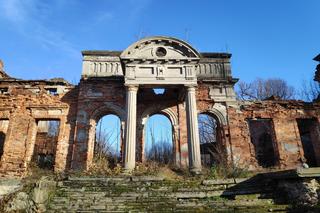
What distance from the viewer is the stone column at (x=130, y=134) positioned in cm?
1226

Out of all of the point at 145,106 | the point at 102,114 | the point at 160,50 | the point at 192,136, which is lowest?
the point at 192,136

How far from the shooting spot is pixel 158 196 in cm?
798

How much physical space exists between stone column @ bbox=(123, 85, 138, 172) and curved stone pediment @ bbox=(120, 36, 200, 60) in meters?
1.92

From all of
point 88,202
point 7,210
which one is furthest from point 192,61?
point 7,210

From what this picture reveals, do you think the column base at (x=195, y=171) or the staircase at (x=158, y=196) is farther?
the column base at (x=195, y=171)

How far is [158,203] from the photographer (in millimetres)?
7406

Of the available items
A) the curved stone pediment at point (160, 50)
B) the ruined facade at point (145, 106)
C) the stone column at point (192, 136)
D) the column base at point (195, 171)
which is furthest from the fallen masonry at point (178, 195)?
the curved stone pediment at point (160, 50)

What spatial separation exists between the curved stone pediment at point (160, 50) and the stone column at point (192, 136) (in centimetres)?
195

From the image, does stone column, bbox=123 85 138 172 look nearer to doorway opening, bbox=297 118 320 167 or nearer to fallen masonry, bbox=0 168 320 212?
fallen masonry, bbox=0 168 320 212

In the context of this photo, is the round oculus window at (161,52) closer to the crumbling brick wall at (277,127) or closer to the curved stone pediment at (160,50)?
the curved stone pediment at (160,50)

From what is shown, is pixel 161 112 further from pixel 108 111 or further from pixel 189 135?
pixel 189 135

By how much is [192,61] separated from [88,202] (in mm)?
9339

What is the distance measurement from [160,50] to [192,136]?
5178 millimetres

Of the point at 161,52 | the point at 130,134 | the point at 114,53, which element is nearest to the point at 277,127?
the point at 161,52
